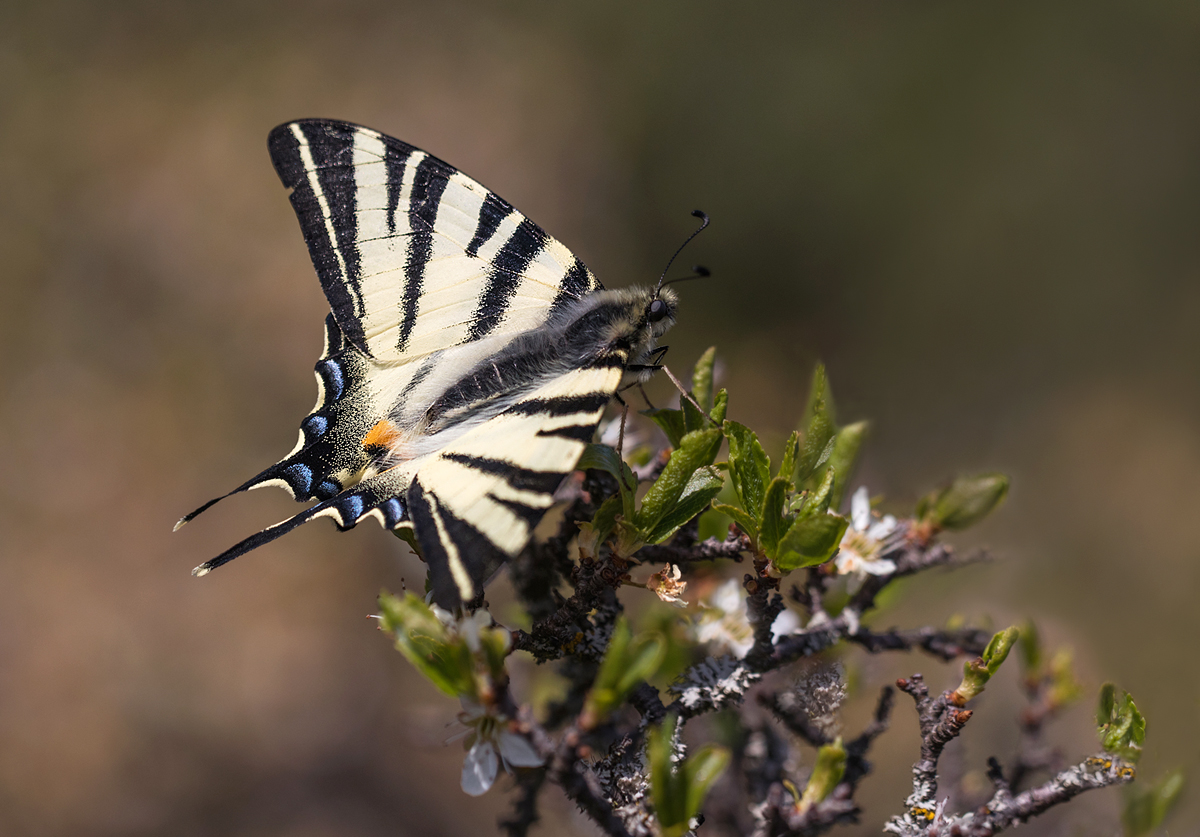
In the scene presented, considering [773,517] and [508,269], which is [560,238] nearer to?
[508,269]

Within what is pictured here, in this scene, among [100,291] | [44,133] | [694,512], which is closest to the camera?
[694,512]

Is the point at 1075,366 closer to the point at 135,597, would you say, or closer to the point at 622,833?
the point at 622,833

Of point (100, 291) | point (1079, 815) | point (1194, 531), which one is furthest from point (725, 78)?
point (1079, 815)

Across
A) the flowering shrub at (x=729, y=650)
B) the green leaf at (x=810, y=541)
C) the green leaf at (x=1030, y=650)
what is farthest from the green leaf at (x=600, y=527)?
the green leaf at (x=1030, y=650)

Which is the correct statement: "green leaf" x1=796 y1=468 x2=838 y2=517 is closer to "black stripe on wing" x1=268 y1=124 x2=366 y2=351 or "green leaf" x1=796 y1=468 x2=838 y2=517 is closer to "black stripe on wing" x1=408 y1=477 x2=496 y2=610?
"black stripe on wing" x1=408 y1=477 x2=496 y2=610

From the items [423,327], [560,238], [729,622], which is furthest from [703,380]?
[560,238]

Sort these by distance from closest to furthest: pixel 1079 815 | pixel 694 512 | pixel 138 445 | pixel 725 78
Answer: pixel 694 512 → pixel 1079 815 → pixel 138 445 → pixel 725 78
